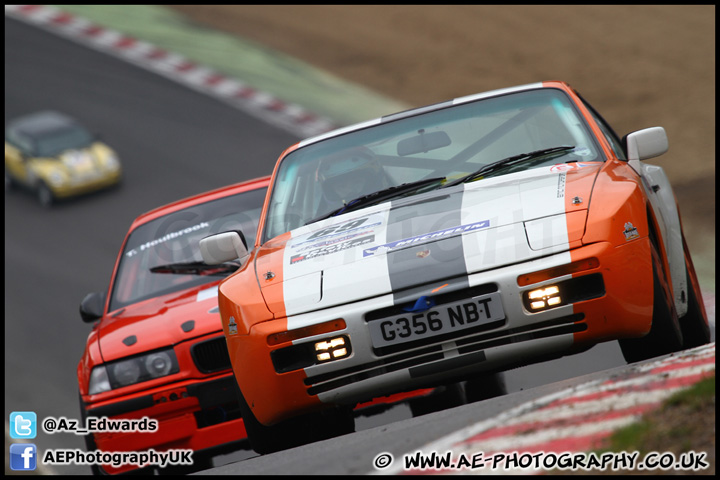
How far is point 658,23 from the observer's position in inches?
799

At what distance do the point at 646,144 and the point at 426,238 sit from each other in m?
1.45

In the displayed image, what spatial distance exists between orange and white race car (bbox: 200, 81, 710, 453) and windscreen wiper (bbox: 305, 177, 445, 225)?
0.01m

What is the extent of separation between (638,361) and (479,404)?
75 centimetres

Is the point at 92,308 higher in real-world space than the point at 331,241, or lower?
lower

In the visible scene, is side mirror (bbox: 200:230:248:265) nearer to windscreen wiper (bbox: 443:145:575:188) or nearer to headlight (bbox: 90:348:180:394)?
headlight (bbox: 90:348:180:394)

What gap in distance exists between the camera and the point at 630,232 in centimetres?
439

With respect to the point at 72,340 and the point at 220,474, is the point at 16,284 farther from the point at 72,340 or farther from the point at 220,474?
the point at 220,474

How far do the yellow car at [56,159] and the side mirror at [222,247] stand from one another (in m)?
12.2

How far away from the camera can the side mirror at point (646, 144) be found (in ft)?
17.6

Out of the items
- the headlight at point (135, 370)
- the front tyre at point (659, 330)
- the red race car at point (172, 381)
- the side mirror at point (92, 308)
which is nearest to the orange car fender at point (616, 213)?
the front tyre at point (659, 330)

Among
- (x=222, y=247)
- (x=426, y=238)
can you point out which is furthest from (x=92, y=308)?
(x=426, y=238)

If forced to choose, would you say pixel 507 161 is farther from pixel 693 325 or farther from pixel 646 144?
pixel 693 325

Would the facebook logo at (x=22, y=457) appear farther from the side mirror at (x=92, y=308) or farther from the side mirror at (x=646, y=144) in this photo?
the side mirror at (x=646, y=144)

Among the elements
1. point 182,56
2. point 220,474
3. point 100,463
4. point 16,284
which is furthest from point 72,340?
point 182,56
